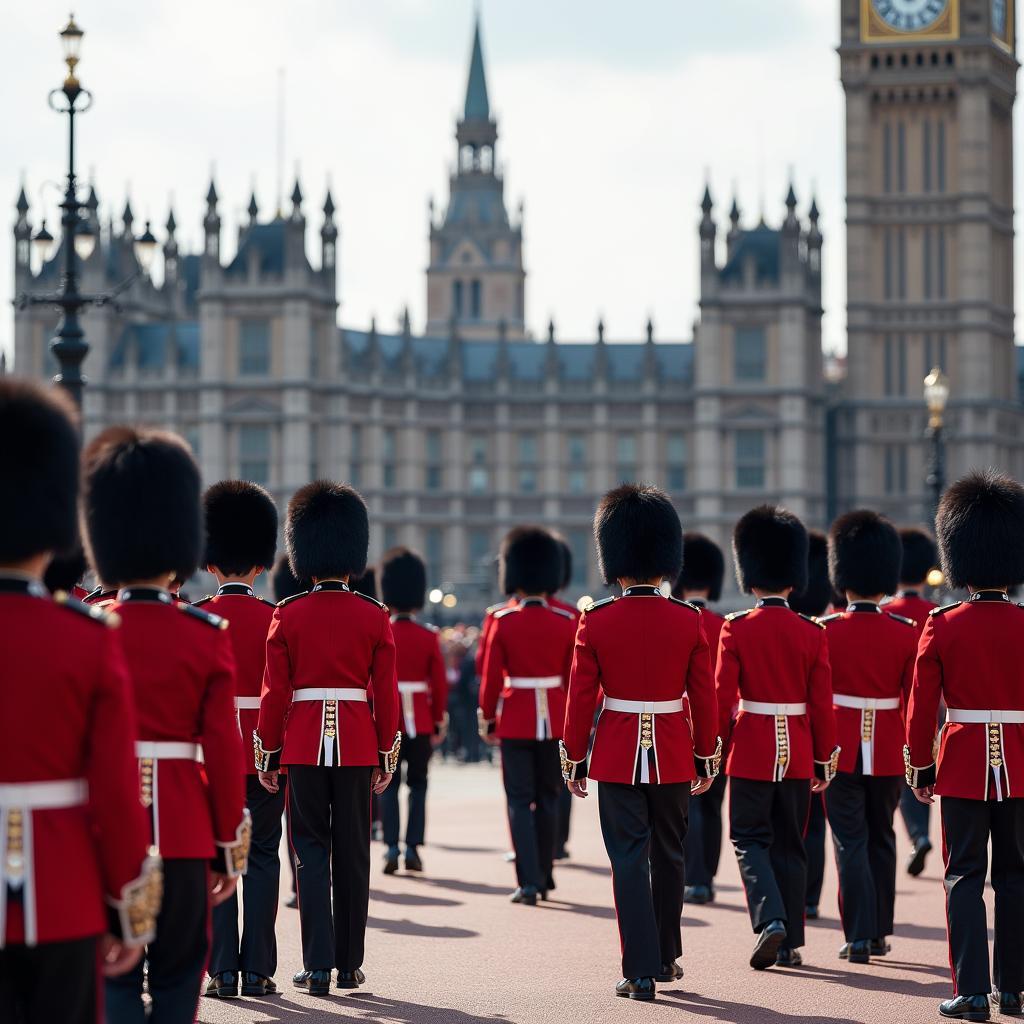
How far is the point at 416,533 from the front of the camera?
59250mm

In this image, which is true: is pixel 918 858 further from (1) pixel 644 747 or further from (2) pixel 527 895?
(1) pixel 644 747

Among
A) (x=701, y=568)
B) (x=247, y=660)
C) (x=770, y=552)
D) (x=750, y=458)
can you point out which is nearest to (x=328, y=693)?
(x=247, y=660)

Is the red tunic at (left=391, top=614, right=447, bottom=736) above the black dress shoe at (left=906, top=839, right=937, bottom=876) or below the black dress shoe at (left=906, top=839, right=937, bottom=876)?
above

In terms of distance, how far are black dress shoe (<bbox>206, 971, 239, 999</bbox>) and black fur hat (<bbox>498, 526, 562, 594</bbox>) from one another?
14.4 ft

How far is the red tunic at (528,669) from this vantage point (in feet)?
37.3

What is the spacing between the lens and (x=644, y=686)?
800 centimetres

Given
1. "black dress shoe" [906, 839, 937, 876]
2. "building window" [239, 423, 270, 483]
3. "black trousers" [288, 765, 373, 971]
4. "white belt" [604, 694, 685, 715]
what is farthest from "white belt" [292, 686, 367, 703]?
"building window" [239, 423, 270, 483]

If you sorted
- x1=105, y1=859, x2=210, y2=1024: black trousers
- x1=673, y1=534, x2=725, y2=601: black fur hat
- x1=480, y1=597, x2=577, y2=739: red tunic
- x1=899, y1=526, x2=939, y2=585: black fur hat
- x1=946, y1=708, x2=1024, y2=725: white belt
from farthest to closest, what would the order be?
x1=899, y1=526, x2=939, y2=585: black fur hat < x1=673, y1=534, x2=725, y2=601: black fur hat < x1=480, y1=597, x2=577, y2=739: red tunic < x1=946, y1=708, x2=1024, y2=725: white belt < x1=105, y1=859, x2=210, y2=1024: black trousers

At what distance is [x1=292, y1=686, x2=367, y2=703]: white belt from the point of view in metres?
8.03

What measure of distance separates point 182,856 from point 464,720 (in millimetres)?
19154

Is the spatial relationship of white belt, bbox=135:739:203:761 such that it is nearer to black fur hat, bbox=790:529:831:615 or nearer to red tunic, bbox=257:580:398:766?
red tunic, bbox=257:580:398:766

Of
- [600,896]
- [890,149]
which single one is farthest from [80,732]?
[890,149]

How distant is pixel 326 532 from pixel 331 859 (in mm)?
1332

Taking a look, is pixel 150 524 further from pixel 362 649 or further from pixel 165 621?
pixel 362 649
